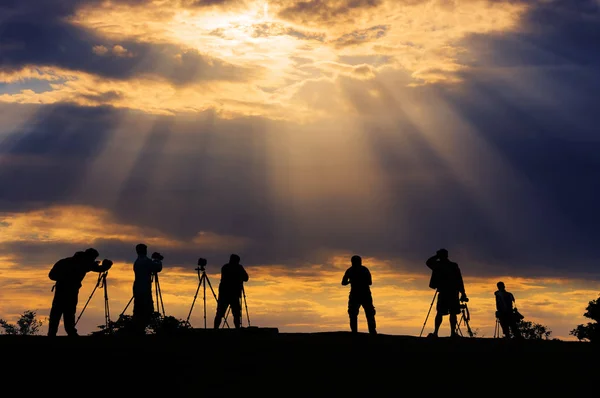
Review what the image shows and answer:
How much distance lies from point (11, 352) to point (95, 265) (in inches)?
268

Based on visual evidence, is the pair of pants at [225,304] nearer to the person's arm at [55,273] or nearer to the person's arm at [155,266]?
the person's arm at [155,266]

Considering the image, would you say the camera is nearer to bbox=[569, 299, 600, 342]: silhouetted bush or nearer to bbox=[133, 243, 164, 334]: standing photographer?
bbox=[133, 243, 164, 334]: standing photographer

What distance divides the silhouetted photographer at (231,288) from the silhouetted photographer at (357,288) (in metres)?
3.70

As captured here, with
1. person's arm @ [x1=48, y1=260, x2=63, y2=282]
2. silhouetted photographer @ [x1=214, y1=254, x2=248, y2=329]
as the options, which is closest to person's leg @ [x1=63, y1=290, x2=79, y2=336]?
person's arm @ [x1=48, y1=260, x2=63, y2=282]

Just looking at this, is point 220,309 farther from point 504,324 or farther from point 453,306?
point 504,324

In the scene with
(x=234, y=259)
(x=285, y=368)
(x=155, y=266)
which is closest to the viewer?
(x=285, y=368)

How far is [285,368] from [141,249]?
10.0 m

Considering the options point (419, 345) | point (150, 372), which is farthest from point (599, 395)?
point (150, 372)

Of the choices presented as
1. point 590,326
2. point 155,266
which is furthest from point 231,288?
point 590,326

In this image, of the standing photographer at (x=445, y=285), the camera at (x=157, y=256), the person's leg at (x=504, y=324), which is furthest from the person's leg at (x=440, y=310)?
the camera at (x=157, y=256)

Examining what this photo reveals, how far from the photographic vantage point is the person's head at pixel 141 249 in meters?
26.9

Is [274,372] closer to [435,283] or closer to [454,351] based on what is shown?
[454,351]

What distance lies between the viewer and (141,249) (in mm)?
27000

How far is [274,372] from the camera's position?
18.0 meters
